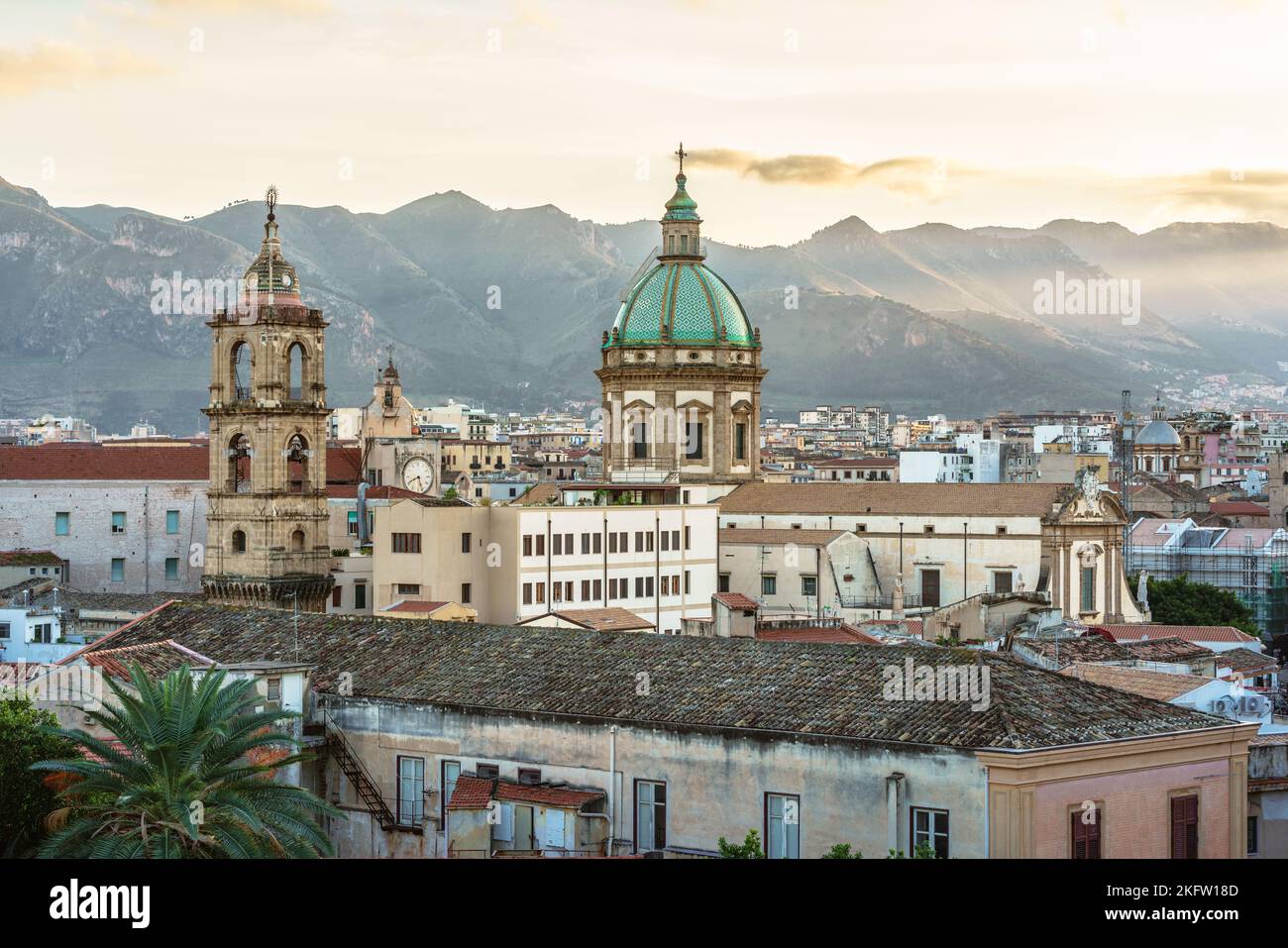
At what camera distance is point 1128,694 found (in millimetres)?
31797

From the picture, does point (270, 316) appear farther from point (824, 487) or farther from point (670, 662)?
point (670, 662)

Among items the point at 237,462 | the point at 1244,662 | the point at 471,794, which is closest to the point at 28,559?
the point at 237,462

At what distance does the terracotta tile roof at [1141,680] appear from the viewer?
40125 mm

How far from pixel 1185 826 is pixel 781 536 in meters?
49.1

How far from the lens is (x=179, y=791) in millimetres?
27594

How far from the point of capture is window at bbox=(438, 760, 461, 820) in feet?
110

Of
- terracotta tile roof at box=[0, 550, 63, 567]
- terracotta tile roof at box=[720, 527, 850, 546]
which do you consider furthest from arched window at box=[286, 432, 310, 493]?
terracotta tile roof at box=[720, 527, 850, 546]

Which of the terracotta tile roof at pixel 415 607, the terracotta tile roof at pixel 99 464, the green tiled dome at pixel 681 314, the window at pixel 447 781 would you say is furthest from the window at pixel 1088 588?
the window at pixel 447 781

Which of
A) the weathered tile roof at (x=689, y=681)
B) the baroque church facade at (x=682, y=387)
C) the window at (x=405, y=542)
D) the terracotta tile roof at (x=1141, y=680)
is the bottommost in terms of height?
the terracotta tile roof at (x=1141, y=680)

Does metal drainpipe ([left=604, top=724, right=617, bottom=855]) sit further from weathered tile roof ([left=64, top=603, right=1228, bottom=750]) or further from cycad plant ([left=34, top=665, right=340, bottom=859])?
cycad plant ([left=34, top=665, right=340, bottom=859])

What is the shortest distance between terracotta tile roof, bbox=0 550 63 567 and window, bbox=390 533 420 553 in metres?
18.3

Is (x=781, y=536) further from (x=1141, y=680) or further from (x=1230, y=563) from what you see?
(x=1230, y=563)

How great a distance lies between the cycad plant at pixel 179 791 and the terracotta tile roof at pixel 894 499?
174 ft

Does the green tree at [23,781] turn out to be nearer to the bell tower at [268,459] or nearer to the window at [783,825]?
the window at [783,825]
